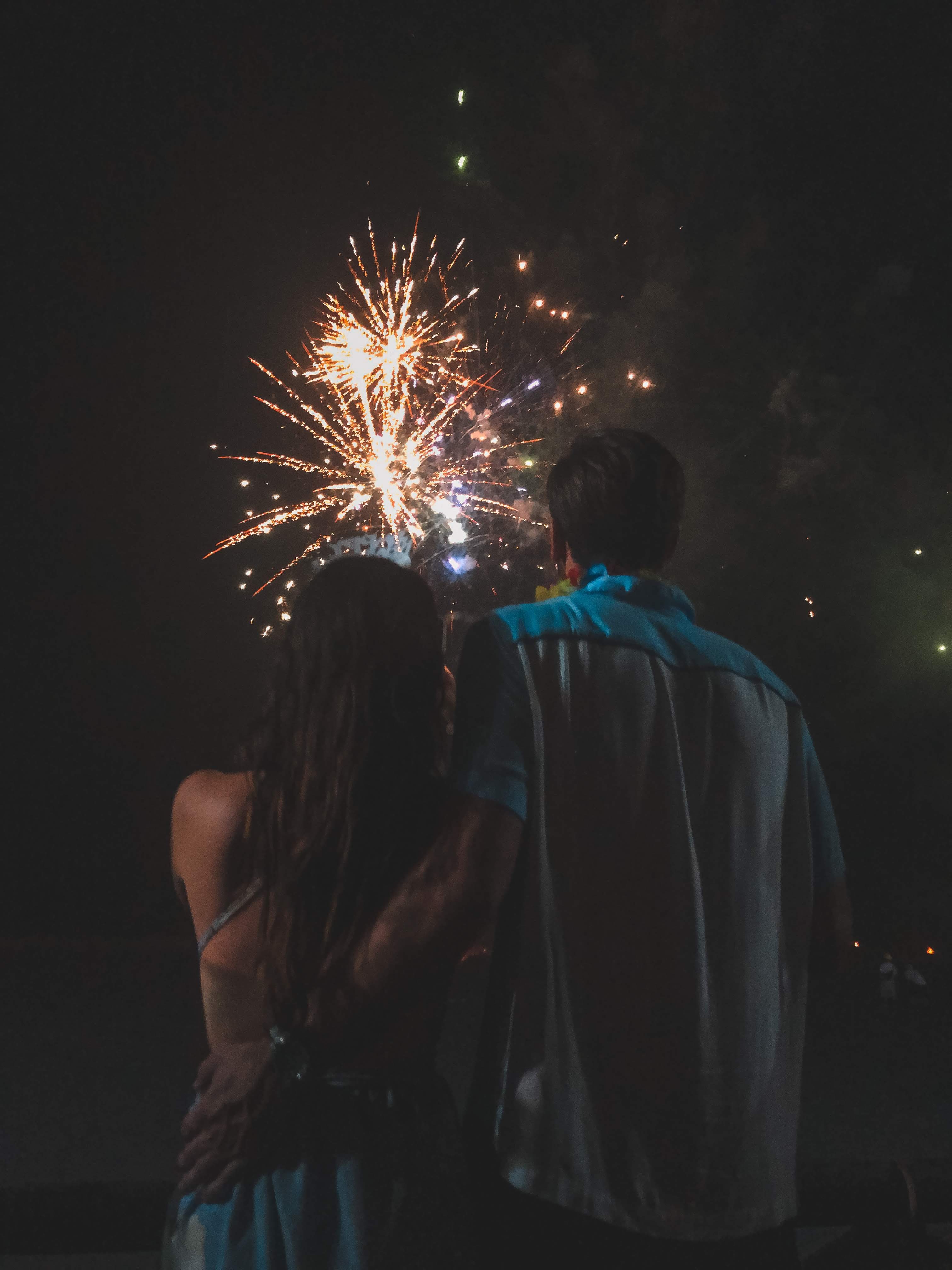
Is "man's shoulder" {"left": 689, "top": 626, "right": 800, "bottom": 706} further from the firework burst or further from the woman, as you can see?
the firework burst

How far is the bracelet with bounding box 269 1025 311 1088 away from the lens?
42.8 inches

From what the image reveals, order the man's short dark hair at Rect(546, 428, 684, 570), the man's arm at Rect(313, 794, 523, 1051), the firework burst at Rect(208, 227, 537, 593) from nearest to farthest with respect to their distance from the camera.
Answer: the man's arm at Rect(313, 794, 523, 1051) < the man's short dark hair at Rect(546, 428, 684, 570) < the firework burst at Rect(208, 227, 537, 593)

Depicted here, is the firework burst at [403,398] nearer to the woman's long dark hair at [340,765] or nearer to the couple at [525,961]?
the woman's long dark hair at [340,765]

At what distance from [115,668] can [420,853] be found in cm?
892

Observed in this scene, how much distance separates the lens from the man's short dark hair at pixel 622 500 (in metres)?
1.29

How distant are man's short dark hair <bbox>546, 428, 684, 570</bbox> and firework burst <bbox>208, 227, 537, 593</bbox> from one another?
625 centimetres

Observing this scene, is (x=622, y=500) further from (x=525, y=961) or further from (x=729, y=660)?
(x=525, y=961)

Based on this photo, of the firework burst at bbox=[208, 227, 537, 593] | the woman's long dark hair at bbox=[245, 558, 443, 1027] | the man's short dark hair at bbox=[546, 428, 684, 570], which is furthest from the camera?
the firework burst at bbox=[208, 227, 537, 593]

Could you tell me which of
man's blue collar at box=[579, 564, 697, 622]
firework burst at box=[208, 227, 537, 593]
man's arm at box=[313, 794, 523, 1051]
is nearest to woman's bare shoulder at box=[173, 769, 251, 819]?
man's arm at box=[313, 794, 523, 1051]

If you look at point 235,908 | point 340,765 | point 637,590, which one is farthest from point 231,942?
point 637,590

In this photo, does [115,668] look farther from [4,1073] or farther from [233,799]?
[233,799]

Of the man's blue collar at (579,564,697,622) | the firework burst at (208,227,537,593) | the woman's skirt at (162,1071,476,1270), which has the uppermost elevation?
the firework burst at (208,227,537,593)

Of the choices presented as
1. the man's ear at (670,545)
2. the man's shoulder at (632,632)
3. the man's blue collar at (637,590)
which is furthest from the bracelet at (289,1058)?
the man's ear at (670,545)

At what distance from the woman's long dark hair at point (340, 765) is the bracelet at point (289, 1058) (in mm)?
29
